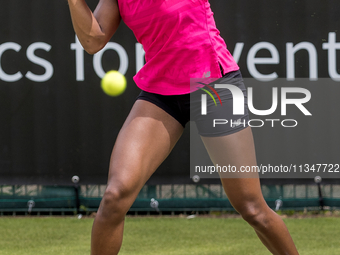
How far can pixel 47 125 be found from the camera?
433 centimetres

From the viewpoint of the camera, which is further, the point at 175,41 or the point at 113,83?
the point at 113,83

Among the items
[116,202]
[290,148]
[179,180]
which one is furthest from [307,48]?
[116,202]

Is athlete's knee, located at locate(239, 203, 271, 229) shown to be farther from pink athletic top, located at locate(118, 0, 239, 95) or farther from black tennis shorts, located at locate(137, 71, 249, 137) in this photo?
pink athletic top, located at locate(118, 0, 239, 95)

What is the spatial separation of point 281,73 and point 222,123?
8.00 feet

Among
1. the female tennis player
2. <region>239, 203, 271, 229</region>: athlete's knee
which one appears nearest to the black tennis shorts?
the female tennis player

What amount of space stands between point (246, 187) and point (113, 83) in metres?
2.50

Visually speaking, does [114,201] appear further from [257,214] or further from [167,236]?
[167,236]

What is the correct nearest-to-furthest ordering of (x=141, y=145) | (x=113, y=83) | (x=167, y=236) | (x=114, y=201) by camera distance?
(x=114, y=201), (x=141, y=145), (x=167, y=236), (x=113, y=83)

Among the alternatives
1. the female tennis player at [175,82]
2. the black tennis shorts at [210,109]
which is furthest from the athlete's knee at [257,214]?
the black tennis shorts at [210,109]

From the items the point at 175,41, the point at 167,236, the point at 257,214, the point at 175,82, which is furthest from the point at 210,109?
the point at 167,236

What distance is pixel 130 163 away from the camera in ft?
6.12

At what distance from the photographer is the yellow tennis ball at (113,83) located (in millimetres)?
4281

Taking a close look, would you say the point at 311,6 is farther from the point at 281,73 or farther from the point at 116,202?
the point at 116,202

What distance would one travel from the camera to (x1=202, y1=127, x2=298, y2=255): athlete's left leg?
6.50 ft
